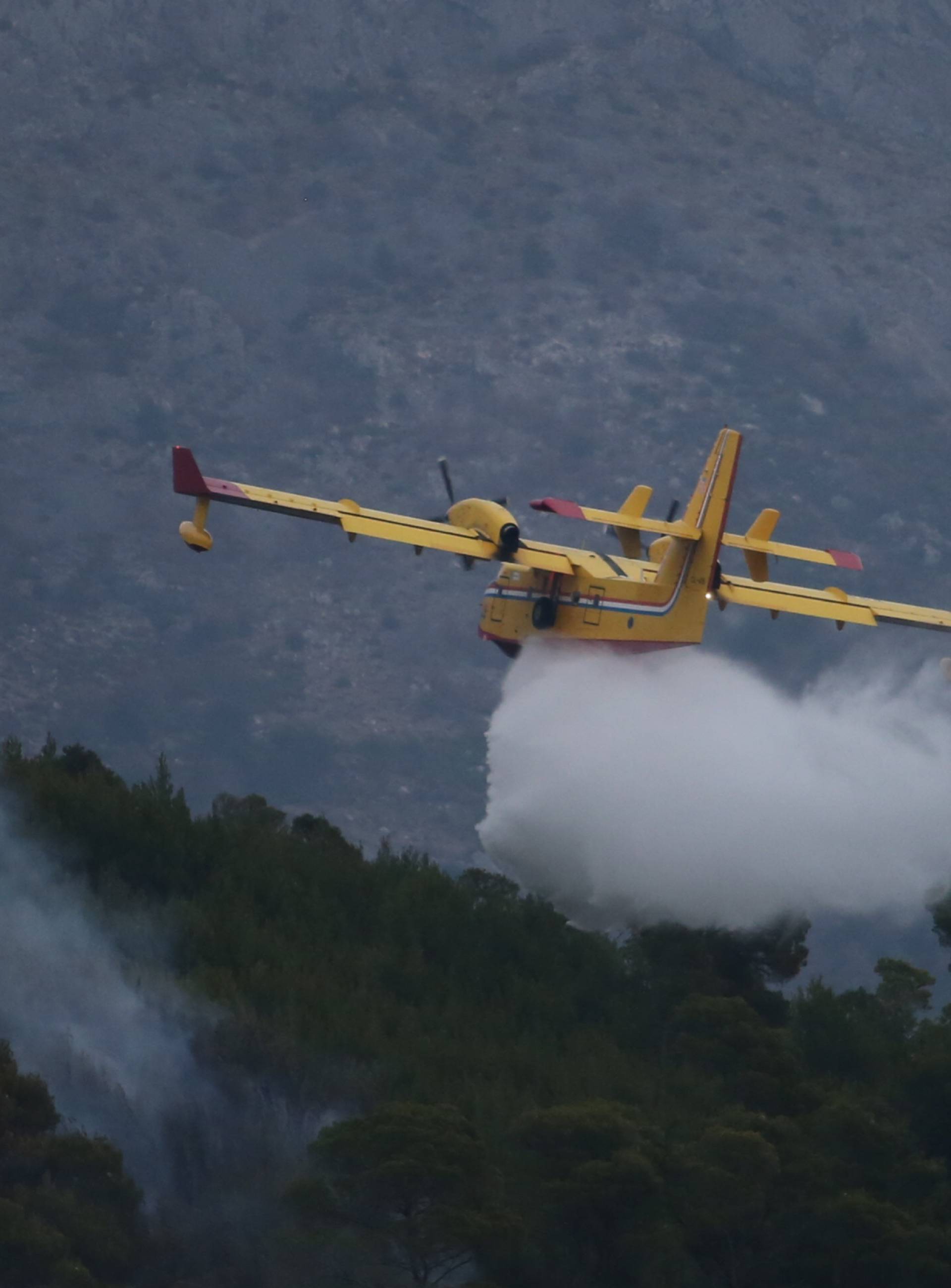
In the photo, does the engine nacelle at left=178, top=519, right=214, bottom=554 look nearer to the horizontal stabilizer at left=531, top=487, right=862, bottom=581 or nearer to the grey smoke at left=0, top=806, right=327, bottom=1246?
the horizontal stabilizer at left=531, top=487, right=862, bottom=581

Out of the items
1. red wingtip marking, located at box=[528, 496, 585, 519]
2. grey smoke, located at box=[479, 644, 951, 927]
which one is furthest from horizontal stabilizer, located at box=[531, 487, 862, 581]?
grey smoke, located at box=[479, 644, 951, 927]

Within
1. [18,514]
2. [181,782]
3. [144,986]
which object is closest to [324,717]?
[181,782]

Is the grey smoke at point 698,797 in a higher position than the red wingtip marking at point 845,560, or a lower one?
lower

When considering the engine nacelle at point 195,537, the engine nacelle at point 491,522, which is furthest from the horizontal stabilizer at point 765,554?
the engine nacelle at point 195,537

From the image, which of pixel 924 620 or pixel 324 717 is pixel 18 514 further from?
pixel 924 620

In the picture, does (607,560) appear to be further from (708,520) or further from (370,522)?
(370,522)

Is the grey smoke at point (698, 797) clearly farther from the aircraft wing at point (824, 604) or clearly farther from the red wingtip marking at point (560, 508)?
the red wingtip marking at point (560, 508)

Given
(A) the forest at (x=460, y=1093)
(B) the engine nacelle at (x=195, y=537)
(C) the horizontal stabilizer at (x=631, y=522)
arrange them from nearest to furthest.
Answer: (A) the forest at (x=460, y=1093)
(B) the engine nacelle at (x=195, y=537)
(C) the horizontal stabilizer at (x=631, y=522)
